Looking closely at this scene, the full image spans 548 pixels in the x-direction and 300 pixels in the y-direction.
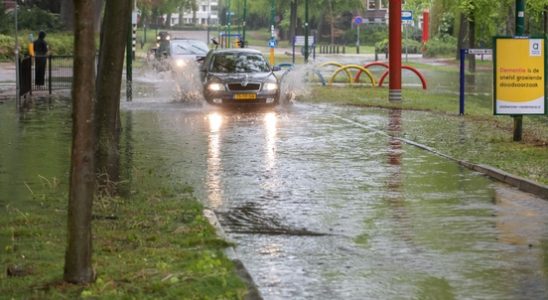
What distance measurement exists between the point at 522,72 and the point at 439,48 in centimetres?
6438

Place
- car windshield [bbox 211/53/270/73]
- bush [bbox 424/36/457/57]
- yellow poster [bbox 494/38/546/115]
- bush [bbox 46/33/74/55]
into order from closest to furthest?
yellow poster [bbox 494/38/546/115] < car windshield [bbox 211/53/270/73] < bush [bbox 46/33/74/55] < bush [bbox 424/36/457/57]

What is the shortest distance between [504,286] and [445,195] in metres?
4.65

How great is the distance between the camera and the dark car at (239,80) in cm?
2619

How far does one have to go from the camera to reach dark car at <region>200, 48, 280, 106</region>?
2619cm

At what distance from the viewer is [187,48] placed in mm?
43875

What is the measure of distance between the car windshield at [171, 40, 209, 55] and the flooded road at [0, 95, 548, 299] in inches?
848

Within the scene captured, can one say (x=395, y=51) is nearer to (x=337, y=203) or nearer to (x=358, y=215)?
(x=337, y=203)

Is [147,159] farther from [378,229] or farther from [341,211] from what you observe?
[378,229]

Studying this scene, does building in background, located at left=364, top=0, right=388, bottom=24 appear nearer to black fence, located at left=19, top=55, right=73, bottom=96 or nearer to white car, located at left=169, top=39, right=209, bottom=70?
white car, located at left=169, top=39, right=209, bottom=70

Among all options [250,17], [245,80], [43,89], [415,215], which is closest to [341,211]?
[415,215]

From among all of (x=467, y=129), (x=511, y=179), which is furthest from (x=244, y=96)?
(x=511, y=179)

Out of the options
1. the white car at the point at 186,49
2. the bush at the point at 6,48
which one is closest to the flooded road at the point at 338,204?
the white car at the point at 186,49

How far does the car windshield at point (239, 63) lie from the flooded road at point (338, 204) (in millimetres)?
5217

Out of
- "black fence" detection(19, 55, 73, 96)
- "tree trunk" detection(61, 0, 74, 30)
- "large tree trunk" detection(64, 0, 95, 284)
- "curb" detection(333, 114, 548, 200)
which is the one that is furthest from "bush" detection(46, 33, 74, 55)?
"large tree trunk" detection(64, 0, 95, 284)
